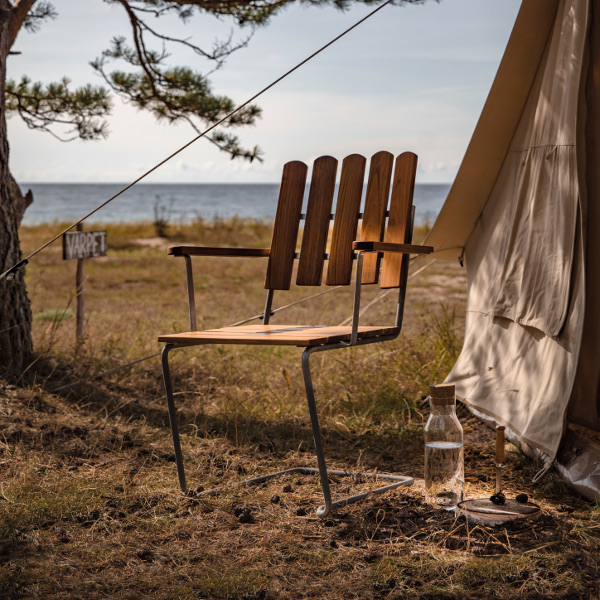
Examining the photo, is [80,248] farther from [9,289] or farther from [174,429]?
[174,429]

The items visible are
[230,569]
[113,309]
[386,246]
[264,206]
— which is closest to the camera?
[230,569]

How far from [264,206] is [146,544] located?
43.0 meters

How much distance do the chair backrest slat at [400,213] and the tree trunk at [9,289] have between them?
5.88 feet

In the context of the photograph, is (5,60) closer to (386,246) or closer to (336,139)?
(386,246)

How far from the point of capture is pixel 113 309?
6.69m

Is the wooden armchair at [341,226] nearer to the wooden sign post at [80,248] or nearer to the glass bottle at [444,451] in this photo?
the glass bottle at [444,451]

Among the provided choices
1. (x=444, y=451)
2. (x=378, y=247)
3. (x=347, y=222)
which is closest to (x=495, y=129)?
(x=347, y=222)

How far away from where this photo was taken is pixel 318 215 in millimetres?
2691

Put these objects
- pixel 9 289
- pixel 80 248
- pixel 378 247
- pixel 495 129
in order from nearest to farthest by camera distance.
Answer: pixel 378 247, pixel 495 129, pixel 9 289, pixel 80 248

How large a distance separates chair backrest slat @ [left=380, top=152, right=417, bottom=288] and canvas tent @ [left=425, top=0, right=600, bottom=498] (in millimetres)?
472

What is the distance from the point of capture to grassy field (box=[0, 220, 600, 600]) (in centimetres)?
171

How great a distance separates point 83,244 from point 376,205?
2.01m

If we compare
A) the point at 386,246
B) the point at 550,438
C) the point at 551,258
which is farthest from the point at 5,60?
the point at 550,438

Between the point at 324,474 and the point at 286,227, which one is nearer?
the point at 324,474
